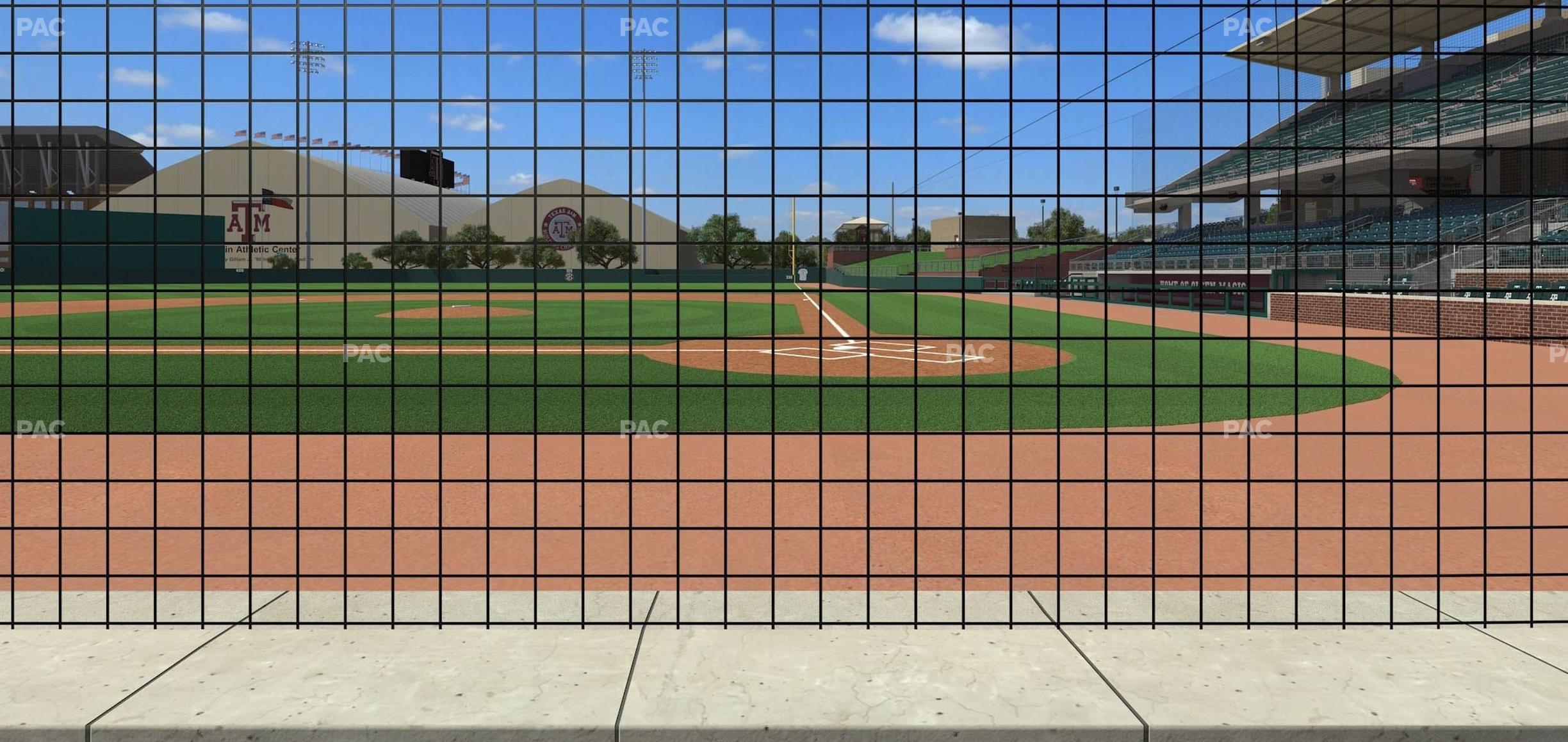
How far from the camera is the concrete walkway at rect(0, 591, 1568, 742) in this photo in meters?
3.78

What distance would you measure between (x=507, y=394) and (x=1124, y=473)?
10.5 metres

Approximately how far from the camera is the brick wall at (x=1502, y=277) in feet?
100

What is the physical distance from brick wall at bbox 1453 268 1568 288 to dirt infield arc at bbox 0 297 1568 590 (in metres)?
23.0

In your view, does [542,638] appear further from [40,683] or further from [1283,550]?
[1283,550]

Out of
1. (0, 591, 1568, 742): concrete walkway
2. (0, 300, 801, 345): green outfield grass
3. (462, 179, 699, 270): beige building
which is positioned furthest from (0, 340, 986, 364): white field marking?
(462, 179, 699, 270): beige building

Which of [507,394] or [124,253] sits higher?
[124,253]

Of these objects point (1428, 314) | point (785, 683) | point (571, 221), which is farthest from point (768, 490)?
point (571, 221)

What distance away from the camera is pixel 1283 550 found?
283 inches

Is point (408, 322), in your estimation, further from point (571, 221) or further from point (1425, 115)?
point (571, 221)

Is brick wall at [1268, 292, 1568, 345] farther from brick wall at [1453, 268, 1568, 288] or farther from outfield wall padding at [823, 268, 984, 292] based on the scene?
outfield wall padding at [823, 268, 984, 292]

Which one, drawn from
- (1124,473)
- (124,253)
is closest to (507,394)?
(1124,473)

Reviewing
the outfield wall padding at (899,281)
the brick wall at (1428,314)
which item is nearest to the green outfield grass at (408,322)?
the outfield wall padding at (899,281)

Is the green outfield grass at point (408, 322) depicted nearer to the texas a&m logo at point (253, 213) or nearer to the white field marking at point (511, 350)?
the white field marking at point (511, 350)

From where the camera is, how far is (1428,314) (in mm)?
27656
